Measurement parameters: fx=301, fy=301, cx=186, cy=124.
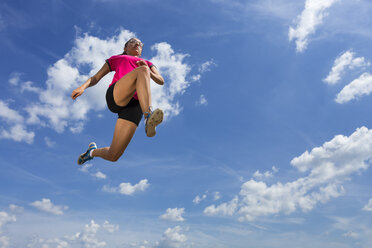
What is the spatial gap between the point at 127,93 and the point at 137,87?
56cm

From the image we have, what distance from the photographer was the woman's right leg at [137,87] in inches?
227

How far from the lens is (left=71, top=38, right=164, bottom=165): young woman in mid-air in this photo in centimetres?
575

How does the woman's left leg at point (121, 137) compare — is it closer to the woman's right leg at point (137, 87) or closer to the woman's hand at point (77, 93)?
the woman's right leg at point (137, 87)

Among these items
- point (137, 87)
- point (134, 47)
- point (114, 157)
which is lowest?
point (114, 157)

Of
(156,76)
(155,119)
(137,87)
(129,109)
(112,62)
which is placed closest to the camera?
(155,119)

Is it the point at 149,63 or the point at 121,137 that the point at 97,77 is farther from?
the point at 121,137

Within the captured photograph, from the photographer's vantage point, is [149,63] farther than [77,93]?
Yes

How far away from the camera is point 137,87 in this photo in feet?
19.1

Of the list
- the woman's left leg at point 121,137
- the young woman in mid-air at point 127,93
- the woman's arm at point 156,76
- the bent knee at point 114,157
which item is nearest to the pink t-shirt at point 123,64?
the young woman in mid-air at point 127,93

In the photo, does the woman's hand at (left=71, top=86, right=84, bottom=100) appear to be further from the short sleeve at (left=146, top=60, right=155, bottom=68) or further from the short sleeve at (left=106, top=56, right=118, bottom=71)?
the short sleeve at (left=146, top=60, right=155, bottom=68)

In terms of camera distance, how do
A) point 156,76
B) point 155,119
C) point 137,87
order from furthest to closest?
point 156,76
point 137,87
point 155,119

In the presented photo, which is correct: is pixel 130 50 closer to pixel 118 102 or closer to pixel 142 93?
pixel 118 102

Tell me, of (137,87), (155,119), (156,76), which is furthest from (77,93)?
(155,119)

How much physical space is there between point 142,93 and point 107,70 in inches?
84.5
